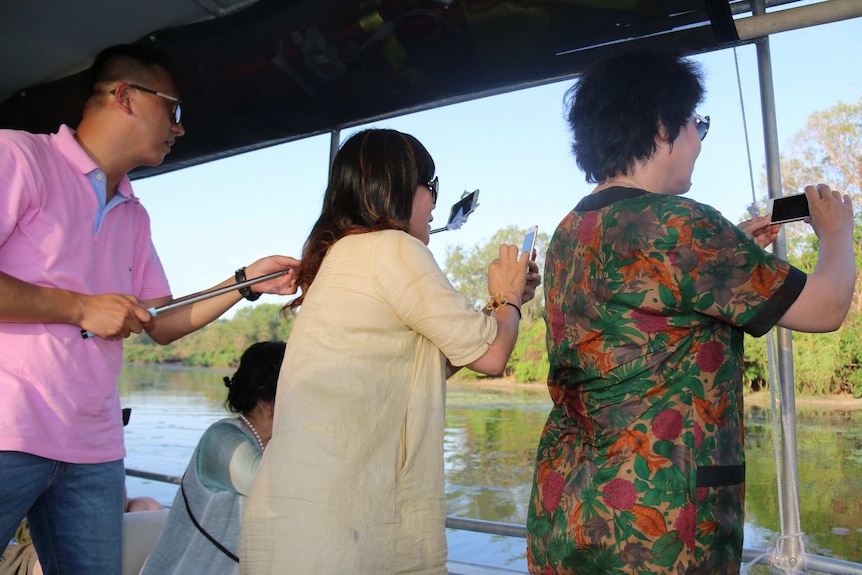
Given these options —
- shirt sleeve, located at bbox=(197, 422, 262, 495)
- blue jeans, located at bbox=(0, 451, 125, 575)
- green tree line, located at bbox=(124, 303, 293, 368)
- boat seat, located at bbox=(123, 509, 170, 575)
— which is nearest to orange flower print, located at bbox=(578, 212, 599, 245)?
shirt sleeve, located at bbox=(197, 422, 262, 495)

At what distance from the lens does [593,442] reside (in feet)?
4.04

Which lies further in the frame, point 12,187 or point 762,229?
point 762,229

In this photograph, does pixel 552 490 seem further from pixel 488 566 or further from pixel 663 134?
pixel 488 566

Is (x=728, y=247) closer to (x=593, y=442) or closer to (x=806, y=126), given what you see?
Answer: (x=593, y=442)

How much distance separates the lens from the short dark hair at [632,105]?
4.36 feet

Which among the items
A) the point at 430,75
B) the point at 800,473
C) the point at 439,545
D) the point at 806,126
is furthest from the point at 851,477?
the point at 430,75

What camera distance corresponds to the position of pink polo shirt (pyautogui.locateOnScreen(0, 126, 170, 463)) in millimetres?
1323

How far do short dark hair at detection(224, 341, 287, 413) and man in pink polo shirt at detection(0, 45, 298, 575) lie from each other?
15.3 inches

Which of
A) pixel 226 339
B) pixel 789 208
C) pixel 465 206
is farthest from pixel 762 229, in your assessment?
pixel 226 339

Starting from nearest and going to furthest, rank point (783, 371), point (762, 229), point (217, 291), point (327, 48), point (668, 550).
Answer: point (668, 550)
point (762, 229)
point (217, 291)
point (783, 371)
point (327, 48)

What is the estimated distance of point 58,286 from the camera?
141 cm

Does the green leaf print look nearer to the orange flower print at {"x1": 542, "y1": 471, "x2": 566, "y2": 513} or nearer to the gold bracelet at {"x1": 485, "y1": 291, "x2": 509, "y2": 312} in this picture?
the orange flower print at {"x1": 542, "y1": 471, "x2": 566, "y2": 513}

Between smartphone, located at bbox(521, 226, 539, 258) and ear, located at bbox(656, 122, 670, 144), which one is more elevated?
ear, located at bbox(656, 122, 670, 144)

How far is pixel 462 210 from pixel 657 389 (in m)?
0.76
